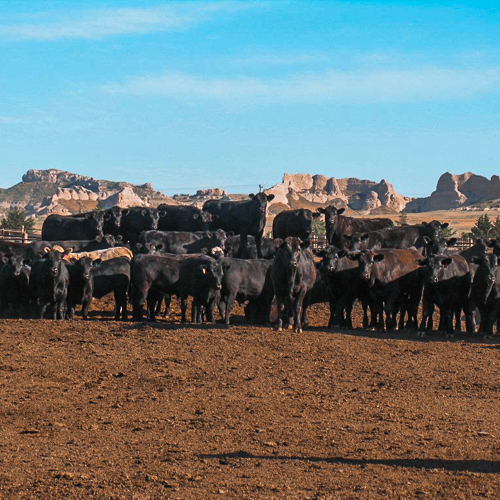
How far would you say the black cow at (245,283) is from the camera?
68.9ft

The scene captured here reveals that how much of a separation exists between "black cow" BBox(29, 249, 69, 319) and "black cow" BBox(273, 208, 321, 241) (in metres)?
12.6

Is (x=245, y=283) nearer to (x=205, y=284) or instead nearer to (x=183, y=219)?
(x=205, y=284)

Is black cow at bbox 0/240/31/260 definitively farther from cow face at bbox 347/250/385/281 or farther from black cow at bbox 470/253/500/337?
black cow at bbox 470/253/500/337

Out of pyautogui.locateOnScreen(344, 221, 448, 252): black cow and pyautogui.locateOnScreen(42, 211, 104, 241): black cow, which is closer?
pyautogui.locateOnScreen(344, 221, 448, 252): black cow

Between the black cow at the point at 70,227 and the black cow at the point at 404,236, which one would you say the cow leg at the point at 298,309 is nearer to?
the black cow at the point at 404,236

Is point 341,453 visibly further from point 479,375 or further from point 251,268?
point 251,268

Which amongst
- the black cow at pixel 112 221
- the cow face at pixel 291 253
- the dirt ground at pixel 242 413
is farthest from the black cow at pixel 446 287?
the black cow at pixel 112 221

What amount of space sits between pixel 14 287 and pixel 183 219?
1268 centimetres

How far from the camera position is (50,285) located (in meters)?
20.6

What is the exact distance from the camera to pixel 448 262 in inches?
785

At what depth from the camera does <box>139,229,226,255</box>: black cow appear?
1139 inches

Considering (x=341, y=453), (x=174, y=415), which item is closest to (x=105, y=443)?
(x=174, y=415)

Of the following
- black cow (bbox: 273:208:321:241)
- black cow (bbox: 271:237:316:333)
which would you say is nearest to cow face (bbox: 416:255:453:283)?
black cow (bbox: 271:237:316:333)

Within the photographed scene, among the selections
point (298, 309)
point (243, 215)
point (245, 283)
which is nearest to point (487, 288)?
point (298, 309)
